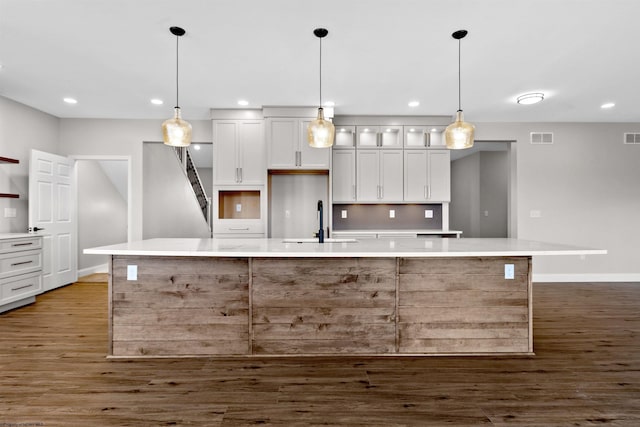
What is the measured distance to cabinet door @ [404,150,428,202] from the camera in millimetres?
5352

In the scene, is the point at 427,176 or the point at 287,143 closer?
the point at 287,143

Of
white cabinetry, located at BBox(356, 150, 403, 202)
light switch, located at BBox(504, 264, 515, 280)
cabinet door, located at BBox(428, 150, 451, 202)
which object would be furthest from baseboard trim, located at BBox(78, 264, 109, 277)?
light switch, located at BBox(504, 264, 515, 280)

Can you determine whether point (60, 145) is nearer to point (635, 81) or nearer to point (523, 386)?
point (523, 386)

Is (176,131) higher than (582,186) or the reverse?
higher

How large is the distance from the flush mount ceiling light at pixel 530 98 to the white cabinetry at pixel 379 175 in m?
1.79

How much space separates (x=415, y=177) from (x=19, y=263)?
219 inches

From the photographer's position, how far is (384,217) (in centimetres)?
566

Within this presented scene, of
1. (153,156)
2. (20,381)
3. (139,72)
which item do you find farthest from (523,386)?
(153,156)

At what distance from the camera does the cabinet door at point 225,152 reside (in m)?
Answer: 4.97

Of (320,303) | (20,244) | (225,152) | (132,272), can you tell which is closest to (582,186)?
(320,303)

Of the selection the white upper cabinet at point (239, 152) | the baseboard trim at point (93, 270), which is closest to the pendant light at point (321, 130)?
the white upper cabinet at point (239, 152)

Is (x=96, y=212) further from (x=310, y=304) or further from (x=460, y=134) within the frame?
(x=460, y=134)

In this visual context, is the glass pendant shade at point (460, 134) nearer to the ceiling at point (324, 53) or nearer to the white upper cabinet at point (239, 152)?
the ceiling at point (324, 53)

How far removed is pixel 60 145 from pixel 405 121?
5.76 m
